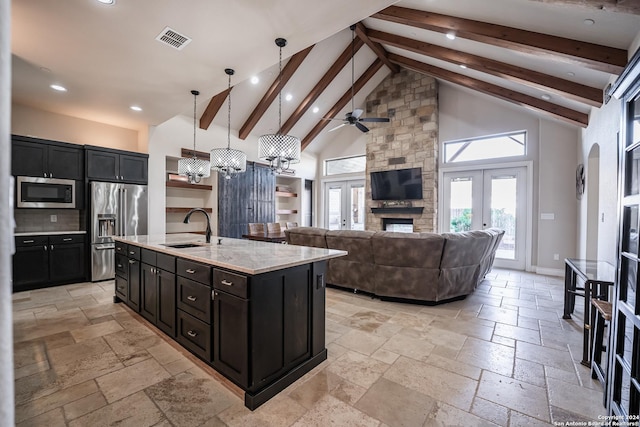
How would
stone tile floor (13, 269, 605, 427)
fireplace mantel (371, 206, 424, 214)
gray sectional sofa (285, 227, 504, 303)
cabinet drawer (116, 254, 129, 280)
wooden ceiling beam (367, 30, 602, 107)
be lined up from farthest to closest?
1. fireplace mantel (371, 206, 424, 214)
2. wooden ceiling beam (367, 30, 602, 107)
3. gray sectional sofa (285, 227, 504, 303)
4. cabinet drawer (116, 254, 129, 280)
5. stone tile floor (13, 269, 605, 427)

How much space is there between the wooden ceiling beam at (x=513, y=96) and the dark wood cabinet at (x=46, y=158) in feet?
22.9

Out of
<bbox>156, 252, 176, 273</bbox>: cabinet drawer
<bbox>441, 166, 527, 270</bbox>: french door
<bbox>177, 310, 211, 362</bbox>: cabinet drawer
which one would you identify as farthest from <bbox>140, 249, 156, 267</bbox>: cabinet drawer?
<bbox>441, 166, 527, 270</bbox>: french door

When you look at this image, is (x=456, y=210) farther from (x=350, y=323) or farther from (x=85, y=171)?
(x=85, y=171)

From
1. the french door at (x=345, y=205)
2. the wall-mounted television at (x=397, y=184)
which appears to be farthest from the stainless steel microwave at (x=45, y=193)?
the french door at (x=345, y=205)

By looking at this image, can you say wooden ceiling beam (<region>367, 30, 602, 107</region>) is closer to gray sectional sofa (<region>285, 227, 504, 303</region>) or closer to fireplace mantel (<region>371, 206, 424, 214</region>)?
gray sectional sofa (<region>285, 227, 504, 303</region>)

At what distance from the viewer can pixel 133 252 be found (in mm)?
3305

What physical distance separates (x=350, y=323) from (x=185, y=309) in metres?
1.73

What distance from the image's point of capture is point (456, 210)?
23.2 ft

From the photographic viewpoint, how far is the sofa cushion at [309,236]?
4.28 metres

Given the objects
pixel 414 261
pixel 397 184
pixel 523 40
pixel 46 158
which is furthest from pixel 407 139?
pixel 46 158

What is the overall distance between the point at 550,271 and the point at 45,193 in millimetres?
9082

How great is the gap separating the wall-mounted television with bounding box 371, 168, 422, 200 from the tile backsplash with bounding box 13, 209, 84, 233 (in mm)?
6566

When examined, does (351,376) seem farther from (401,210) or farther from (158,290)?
(401,210)

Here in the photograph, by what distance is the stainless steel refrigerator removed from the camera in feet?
16.3
